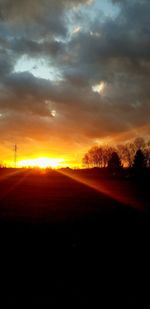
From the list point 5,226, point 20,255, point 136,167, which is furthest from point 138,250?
point 136,167

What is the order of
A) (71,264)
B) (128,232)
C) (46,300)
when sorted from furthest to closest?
(128,232) → (71,264) → (46,300)

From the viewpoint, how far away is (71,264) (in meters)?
6.77

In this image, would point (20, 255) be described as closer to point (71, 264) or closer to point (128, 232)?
point (71, 264)

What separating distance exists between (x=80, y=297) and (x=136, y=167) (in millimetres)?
79519

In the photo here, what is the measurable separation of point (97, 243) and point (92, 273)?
227cm

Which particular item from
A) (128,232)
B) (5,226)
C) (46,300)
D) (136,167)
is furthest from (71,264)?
(136,167)

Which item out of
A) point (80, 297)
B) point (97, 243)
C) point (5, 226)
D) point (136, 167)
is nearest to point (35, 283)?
point (80, 297)

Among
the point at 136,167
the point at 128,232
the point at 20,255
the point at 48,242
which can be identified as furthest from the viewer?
the point at 136,167

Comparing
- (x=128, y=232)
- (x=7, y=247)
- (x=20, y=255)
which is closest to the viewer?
(x=20, y=255)

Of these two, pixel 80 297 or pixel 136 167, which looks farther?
pixel 136 167

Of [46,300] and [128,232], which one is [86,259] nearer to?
[46,300]

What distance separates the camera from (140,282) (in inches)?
234

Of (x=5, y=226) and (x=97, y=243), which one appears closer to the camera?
(x=97, y=243)

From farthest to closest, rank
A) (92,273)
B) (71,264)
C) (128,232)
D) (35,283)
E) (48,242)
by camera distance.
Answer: (128,232), (48,242), (71,264), (92,273), (35,283)
